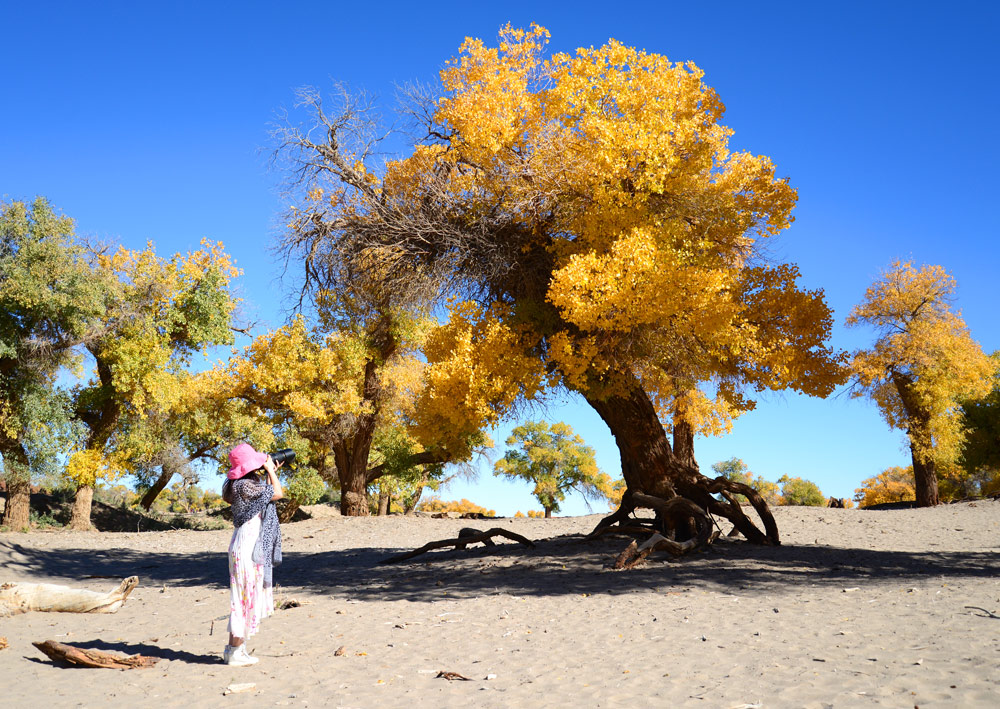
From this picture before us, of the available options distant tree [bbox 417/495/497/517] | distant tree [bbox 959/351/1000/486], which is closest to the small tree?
distant tree [bbox 417/495/497/517]

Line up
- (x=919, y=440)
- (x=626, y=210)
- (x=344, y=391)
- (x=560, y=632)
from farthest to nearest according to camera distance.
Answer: (x=919, y=440) < (x=344, y=391) < (x=626, y=210) < (x=560, y=632)

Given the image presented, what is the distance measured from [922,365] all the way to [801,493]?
85.0ft

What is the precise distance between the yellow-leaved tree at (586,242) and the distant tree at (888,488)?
3560 cm

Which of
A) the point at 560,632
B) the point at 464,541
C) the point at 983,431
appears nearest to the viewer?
the point at 560,632

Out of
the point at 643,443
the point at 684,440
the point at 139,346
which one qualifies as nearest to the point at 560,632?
the point at 643,443

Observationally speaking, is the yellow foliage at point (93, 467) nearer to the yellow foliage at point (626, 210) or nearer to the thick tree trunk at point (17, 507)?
the thick tree trunk at point (17, 507)

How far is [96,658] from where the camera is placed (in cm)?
655

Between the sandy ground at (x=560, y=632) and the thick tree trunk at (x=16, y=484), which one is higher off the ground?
the thick tree trunk at (x=16, y=484)

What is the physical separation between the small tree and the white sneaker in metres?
29.2

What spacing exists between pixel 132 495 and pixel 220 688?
4383 centimetres

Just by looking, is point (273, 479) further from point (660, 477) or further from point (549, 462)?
point (549, 462)

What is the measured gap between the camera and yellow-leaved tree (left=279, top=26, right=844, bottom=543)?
1076 centimetres

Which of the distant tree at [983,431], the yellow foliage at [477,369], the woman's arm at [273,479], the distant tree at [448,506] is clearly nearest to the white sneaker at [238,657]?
the woman's arm at [273,479]

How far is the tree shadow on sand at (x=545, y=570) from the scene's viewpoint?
983cm
